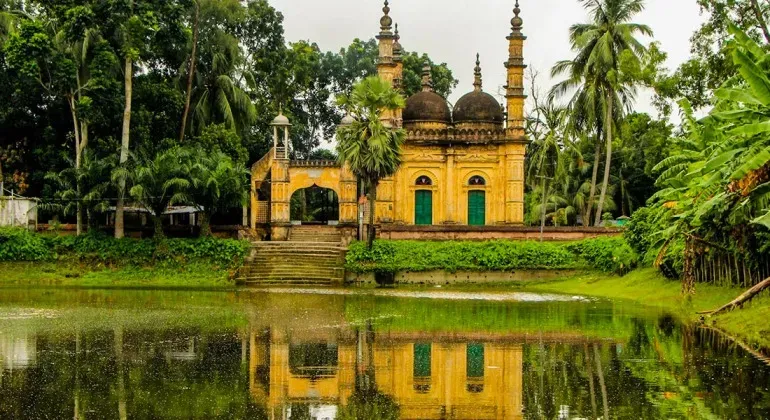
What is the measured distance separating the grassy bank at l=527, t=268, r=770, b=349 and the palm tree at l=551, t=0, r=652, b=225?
10435 mm

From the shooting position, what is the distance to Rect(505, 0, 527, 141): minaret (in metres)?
46.3

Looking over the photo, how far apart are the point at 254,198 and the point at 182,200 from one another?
695cm

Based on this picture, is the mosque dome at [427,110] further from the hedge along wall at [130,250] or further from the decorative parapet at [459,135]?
the hedge along wall at [130,250]

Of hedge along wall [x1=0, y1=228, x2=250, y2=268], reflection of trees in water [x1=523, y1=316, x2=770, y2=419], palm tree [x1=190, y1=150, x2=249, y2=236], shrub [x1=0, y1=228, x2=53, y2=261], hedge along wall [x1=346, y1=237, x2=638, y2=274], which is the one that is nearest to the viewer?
reflection of trees in water [x1=523, y1=316, x2=770, y2=419]

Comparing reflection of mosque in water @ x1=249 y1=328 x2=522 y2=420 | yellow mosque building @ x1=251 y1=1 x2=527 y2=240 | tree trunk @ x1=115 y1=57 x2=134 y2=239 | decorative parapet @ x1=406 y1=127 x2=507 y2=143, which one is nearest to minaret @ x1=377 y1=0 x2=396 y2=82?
yellow mosque building @ x1=251 y1=1 x2=527 y2=240

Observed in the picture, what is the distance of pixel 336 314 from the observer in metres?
25.1

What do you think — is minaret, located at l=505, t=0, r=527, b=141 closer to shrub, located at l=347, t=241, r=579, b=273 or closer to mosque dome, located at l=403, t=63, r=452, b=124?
mosque dome, located at l=403, t=63, r=452, b=124

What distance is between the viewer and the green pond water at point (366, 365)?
1223cm

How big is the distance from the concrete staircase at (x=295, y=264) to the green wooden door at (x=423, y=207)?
19.7ft

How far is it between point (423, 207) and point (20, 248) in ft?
57.7

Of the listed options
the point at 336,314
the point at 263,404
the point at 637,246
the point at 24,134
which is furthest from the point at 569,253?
the point at 263,404

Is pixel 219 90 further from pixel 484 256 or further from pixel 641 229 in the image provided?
pixel 641 229

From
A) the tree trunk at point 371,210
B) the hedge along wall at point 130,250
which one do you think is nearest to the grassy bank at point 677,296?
the tree trunk at point 371,210

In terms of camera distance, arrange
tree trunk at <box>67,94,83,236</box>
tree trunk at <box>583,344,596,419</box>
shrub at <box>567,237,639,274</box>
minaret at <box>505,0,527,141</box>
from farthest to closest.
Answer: minaret at <box>505,0,527,141</box> < tree trunk at <box>67,94,83,236</box> < shrub at <box>567,237,639,274</box> < tree trunk at <box>583,344,596,419</box>
